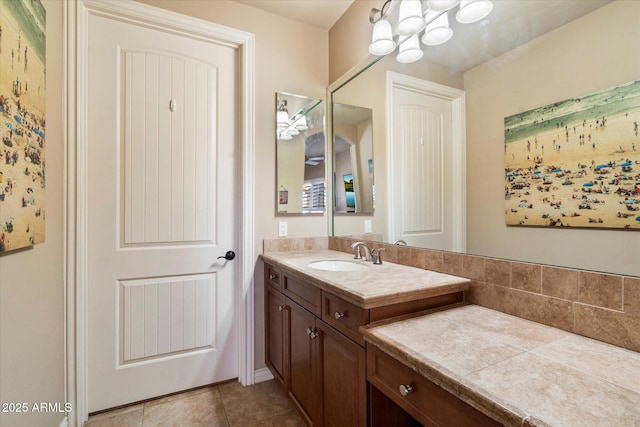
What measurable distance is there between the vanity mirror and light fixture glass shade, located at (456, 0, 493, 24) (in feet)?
0.09

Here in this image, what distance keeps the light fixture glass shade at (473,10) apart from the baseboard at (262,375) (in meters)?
2.43

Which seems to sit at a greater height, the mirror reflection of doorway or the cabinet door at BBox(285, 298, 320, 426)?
the mirror reflection of doorway

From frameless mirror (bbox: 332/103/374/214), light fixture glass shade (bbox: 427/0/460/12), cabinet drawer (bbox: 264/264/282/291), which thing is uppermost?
light fixture glass shade (bbox: 427/0/460/12)

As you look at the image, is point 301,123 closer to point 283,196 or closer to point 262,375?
point 283,196

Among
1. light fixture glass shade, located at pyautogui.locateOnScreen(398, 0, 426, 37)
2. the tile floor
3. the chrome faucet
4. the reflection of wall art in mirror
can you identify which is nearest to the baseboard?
the tile floor

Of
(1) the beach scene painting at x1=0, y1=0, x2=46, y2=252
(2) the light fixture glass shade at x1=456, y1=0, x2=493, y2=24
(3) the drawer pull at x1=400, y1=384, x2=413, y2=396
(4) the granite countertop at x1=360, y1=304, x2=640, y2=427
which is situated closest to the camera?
(4) the granite countertop at x1=360, y1=304, x2=640, y2=427

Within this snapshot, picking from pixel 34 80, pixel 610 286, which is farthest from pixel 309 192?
pixel 610 286

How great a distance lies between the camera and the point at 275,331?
6.17 ft

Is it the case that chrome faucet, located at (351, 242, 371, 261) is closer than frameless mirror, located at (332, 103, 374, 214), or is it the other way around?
chrome faucet, located at (351, 242, 371, 261)

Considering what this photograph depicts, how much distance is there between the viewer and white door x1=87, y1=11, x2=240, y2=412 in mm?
1699

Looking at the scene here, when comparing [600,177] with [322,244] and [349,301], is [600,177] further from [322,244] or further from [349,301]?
[322,244]

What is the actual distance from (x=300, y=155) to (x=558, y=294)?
1731 millimetres

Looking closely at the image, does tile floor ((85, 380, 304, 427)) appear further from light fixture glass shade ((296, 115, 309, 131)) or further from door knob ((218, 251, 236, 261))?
light fixture glass shade ((296, 115, 309, 131))

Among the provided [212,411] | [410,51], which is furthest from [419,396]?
[410,51]
